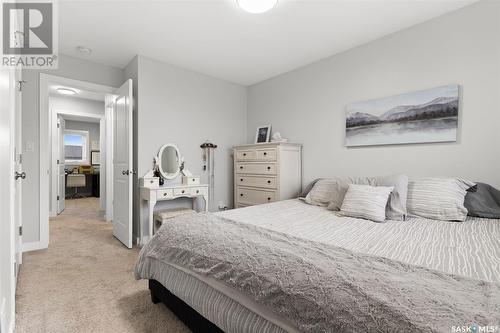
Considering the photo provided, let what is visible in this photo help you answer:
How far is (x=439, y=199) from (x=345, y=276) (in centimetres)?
158

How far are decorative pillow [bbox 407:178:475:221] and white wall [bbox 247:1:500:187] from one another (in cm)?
34

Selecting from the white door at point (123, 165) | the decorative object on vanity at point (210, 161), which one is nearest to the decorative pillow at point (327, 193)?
the decorative object on vanity at point (210, 161)

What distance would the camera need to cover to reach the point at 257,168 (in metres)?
3.50

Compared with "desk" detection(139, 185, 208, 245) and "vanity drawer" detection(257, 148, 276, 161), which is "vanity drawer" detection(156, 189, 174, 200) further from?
"vanity drawer" detection(257, 148, 276, 161)

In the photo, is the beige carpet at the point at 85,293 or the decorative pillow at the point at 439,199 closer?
the beige carpet at the point at 85,293

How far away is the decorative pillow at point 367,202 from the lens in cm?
190

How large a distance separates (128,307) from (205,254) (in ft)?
3.13

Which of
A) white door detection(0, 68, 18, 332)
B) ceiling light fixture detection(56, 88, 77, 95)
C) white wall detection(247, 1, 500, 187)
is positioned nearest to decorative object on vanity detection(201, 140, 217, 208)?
white wall detection(247, 1, 500, 187)

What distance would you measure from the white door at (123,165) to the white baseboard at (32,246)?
0.81 meters

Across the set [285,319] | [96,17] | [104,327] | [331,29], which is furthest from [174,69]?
[285,319]

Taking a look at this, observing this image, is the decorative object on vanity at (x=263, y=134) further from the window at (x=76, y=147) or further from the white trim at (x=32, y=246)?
the window at (x=76, y=147)

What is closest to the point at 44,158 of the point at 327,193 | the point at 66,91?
the point at 66,91

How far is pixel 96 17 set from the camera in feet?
7.70

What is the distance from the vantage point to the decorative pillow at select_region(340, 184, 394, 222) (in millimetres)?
1903
